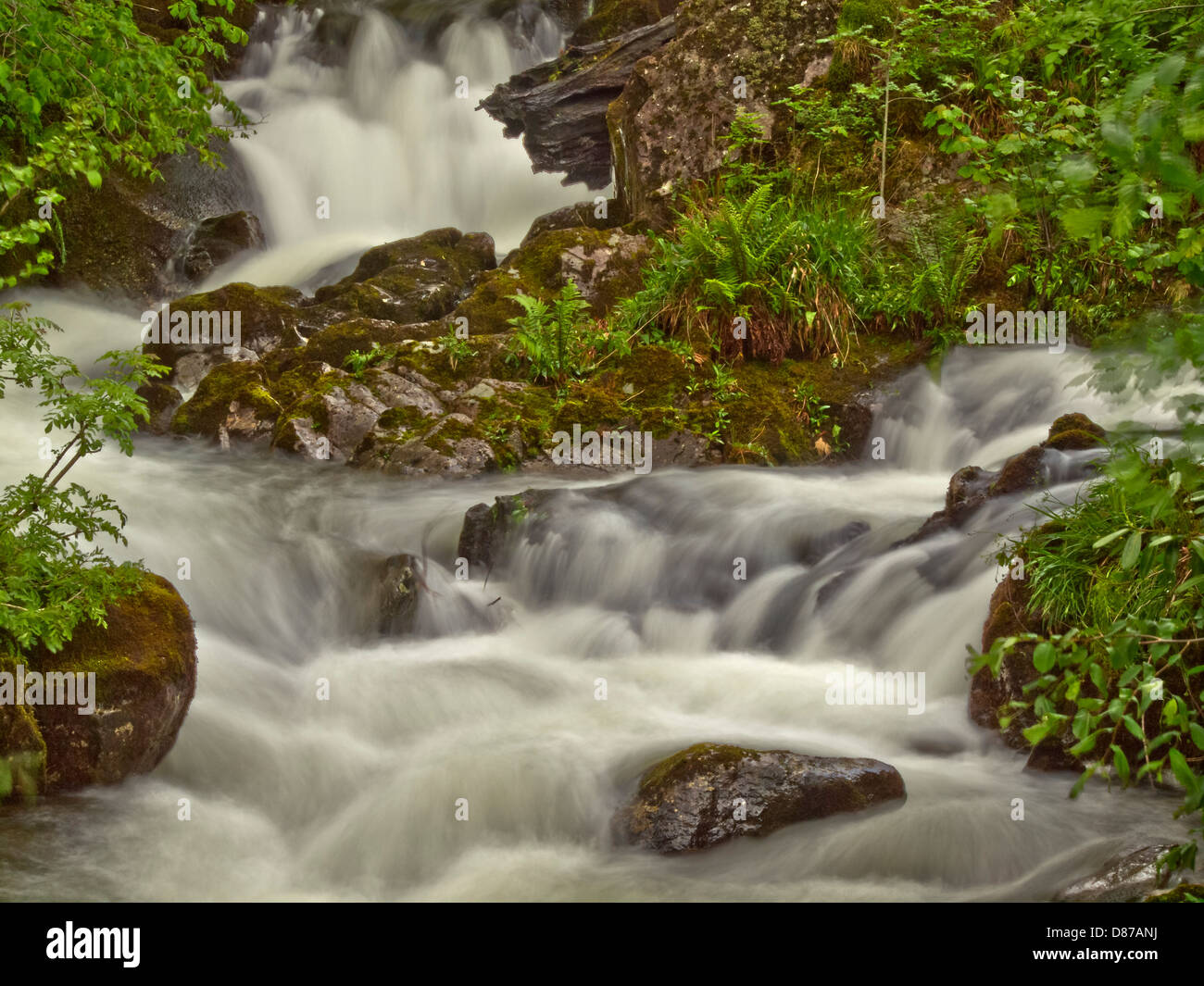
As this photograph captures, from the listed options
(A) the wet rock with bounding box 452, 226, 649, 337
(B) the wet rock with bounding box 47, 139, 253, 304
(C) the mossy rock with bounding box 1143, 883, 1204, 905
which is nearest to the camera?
(C) the mossy rock with bounding box 1143, 883, 1204, 905

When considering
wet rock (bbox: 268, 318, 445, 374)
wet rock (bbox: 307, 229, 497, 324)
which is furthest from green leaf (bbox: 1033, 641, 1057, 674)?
wet rock (bbox: 307, 229, 497, 324)

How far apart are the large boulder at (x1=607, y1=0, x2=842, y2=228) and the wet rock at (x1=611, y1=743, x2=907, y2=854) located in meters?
Result: 7.74

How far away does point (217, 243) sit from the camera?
14297 mm

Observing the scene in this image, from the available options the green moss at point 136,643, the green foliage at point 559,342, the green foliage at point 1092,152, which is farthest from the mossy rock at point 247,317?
the green foliage at point 1092,152

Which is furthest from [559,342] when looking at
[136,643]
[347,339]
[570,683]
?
[136,643]

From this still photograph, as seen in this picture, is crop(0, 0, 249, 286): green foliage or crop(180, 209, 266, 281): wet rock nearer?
crop(0, 0, 249, 286): green foliage

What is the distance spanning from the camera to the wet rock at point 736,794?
479cm

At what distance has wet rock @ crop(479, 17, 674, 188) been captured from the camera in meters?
15.1

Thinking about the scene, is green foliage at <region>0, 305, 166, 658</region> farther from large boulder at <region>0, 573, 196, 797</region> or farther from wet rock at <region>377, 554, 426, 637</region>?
wet rock at <region>377, 554, 426, 637</region>

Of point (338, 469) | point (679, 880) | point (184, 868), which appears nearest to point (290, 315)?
point (338, 469)

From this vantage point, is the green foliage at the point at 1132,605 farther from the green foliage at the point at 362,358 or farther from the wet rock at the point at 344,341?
the wet rock at the point at 344,341

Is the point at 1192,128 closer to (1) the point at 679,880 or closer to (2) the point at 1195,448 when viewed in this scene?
(2) the point at 1195,448

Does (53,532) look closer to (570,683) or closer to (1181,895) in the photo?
(570,683)

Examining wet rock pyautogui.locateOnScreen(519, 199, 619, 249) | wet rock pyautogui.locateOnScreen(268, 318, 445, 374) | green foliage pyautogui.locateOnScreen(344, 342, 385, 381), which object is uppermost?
wet rock pyautogui.locateOnScreen(519, 199, 619, 249)
